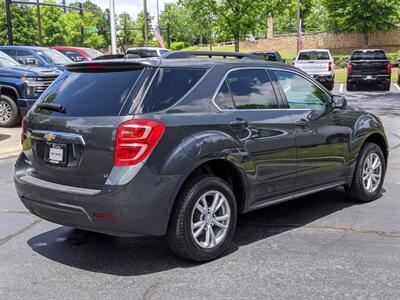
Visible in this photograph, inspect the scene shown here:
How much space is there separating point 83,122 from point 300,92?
2.47 m

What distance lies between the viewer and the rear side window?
190 inches

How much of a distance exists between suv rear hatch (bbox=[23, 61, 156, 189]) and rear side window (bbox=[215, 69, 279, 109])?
78 centimetres

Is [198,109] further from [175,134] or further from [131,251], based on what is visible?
[131,251]

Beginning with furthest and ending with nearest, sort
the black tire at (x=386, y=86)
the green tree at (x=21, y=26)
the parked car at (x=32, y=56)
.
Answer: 1. the green tree at (x=21, y=26)
2. the black tire at (x=386, y=86)
3. the parked car at (x=32, y=56)

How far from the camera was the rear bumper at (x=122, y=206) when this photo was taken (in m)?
4.05

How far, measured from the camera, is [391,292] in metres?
3.90

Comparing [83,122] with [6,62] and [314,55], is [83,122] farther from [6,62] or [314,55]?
[314,55]

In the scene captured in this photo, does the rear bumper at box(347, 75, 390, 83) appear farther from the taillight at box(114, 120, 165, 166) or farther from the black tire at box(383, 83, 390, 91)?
the taillight at box(114, 120, 165, 166)

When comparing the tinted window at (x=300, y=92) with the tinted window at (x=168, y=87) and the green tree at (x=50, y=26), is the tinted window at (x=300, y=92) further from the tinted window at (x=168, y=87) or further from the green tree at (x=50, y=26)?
the green tree at (x=50, y=26)

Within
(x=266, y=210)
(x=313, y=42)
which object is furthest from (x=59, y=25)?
(x=266, y=210)

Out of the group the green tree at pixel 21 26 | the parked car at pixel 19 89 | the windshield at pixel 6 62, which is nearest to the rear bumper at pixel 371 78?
the parked car at pixel 19 89

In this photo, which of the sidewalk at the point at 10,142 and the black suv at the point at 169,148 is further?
the sidewalk at the point at 10,142

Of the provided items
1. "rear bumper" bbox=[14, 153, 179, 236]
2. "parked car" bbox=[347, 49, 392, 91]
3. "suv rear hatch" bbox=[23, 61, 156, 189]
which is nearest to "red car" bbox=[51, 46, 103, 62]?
"parked car" bbox=[347, 49, 392, 91]

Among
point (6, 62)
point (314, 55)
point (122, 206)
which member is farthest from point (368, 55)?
point (122, 206)
